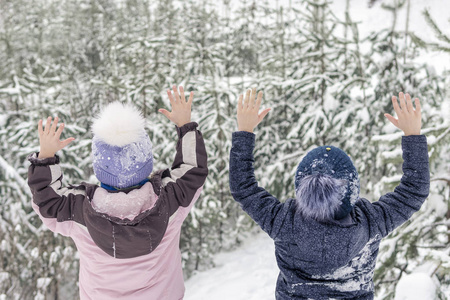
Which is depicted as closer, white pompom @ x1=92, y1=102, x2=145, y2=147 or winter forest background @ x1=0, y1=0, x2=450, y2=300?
white pompom @ x1=92, y1=102, x2=145, y2=147

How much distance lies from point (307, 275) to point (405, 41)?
568 centimetres

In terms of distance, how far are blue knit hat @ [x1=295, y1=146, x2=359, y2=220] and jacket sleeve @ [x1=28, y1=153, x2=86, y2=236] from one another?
3.67 feet

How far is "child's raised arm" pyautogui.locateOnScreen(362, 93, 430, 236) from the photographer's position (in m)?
1.84

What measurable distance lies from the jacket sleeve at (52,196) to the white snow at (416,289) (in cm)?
251

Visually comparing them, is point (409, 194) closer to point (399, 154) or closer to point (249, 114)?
point (249, 114)

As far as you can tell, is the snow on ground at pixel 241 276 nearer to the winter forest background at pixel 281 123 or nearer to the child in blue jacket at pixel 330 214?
the winter forest background at pixel 281 123

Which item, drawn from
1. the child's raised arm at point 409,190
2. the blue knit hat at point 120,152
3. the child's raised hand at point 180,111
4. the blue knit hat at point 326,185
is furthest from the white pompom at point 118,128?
the child's raised arm at point 409,190

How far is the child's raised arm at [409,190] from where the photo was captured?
1842mm

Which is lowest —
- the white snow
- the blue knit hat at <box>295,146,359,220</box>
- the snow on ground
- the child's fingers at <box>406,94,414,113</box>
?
the snow on ground

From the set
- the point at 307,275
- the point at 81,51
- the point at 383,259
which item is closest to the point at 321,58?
the point at 383,259

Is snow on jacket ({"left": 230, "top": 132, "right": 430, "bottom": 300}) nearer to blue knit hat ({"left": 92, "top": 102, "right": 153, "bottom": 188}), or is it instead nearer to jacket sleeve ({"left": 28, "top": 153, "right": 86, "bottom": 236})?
blue knit hat ({"left": 92, "top": 102, "right": 153, "bottom": 188})

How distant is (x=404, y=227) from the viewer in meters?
4.17

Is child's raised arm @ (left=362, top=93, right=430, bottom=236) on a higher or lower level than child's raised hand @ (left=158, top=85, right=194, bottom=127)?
lower

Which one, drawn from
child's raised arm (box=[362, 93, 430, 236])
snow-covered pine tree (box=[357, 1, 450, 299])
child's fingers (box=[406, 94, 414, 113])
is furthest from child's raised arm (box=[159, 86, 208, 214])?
snow-covered pine tree (box=[357, 1, 450, 299])
